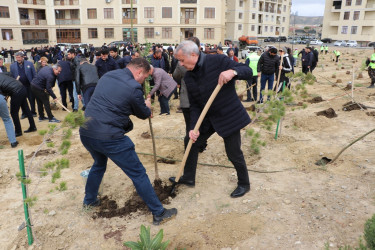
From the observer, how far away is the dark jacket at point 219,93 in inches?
125

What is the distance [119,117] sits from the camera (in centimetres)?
284

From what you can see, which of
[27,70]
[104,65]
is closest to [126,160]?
[104,65]

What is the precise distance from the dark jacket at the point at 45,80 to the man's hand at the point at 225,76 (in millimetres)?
4949

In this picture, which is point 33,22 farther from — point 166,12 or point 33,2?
point 166,12

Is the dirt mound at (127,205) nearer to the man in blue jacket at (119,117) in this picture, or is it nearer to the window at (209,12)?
the man in blue jacket at (119,117)

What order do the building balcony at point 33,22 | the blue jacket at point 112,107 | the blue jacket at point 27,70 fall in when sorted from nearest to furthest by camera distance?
the blue jacket at point 112,107
the blue jacket at point 27,70
the building balcony at point 33,22

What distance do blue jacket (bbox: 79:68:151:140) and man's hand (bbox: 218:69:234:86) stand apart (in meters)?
0.77

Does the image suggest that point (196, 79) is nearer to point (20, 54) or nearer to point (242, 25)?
point (20, 54)

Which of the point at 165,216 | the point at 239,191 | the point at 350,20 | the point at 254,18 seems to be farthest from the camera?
the point at 254,18

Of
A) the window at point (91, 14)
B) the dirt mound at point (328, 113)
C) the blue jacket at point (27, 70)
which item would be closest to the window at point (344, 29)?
the window at point (91, 14)

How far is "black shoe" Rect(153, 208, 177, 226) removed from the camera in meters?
3.09

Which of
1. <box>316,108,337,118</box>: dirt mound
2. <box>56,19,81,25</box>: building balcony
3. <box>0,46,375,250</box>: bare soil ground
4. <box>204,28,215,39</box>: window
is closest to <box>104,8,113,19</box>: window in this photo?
<box>56,19,81,25</box>: building balcony

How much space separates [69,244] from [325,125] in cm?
529

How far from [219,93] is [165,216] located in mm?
1388
